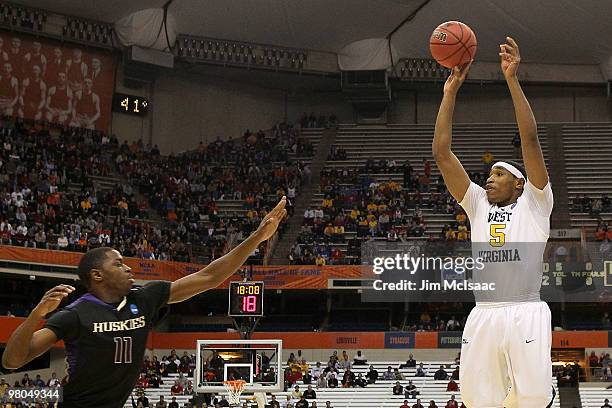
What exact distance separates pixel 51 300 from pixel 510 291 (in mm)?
3209

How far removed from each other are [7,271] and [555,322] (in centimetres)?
1943

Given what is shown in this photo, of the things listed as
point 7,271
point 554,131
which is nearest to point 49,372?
point 7,271

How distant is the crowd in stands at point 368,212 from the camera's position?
37.1 m

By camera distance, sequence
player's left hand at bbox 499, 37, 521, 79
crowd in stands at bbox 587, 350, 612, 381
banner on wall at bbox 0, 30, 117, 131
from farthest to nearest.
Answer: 1. banner on wall at bbox 0, 30, 117, 131
2. crowd in stands at bbox 587, 350, 612, 381
3. player's left hand at bbox 499, 37, 521, 79

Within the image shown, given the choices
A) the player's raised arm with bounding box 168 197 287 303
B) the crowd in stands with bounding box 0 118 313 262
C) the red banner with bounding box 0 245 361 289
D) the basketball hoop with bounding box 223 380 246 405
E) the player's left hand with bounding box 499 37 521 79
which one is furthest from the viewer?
the red banner with bounding box 0 245 361 289

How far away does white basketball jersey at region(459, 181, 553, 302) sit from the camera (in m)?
6.54

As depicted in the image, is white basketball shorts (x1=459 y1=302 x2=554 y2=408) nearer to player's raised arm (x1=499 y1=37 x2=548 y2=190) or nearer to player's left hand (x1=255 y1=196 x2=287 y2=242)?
player's raised arm (x1=499 y1=37 x2=548 y2=190)

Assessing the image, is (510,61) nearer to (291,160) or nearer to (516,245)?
(516,245)

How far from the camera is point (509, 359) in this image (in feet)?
20.9

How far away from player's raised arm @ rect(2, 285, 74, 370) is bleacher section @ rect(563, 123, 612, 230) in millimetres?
36058

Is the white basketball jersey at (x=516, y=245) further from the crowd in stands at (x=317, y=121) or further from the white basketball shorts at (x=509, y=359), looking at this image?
the crowd in stands at (x=317, y=121)

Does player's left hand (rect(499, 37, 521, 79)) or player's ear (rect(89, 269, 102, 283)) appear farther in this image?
player's left hand (rect(499, 37, 521, 79))

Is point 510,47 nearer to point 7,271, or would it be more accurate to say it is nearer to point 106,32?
point 7,271

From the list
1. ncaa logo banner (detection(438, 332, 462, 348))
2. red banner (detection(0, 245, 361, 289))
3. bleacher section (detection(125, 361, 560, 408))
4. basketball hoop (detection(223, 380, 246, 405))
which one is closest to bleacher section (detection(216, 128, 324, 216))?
red banner (detection(0, 245, 361, 289))
